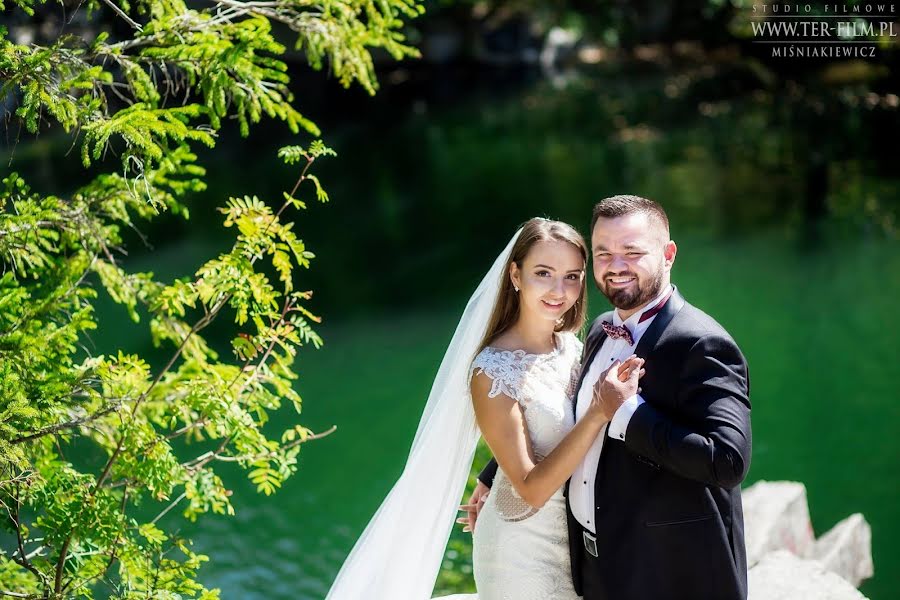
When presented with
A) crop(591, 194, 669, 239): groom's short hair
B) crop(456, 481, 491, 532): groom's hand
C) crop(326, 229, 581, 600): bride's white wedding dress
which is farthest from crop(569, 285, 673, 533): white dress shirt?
crop(456, 481, 491, 532): groom's hand

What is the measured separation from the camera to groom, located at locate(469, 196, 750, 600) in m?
2.66

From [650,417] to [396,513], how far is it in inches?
42.5

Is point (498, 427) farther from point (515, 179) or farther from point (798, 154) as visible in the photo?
point (798, 154)

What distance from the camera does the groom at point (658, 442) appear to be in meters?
2.66

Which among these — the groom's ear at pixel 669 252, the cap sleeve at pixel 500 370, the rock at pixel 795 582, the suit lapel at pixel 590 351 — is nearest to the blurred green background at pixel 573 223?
the cap sleeve at pixel 500 370

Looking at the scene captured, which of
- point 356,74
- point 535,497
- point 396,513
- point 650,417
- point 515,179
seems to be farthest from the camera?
point 515,179

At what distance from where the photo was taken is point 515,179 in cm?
1833

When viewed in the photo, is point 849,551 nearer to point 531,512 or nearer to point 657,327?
point 531,512

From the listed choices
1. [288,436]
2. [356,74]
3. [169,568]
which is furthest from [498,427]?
[356,74]

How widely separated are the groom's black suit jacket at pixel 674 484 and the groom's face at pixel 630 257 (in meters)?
0.08

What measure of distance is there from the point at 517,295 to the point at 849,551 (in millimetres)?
4233

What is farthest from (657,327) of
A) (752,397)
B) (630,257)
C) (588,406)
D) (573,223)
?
(573,223)

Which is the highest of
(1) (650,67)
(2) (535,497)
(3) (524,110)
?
(1) (650,67)

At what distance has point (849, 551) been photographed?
649cm
